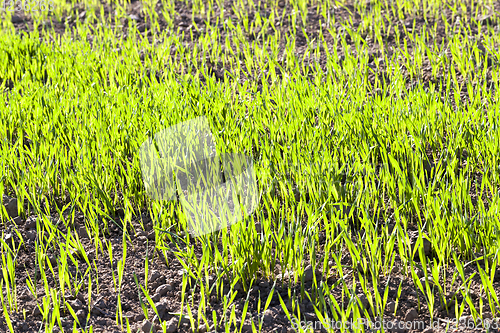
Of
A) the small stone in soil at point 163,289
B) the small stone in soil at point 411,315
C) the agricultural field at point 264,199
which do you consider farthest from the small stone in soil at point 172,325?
the small stone in soil at point 411,315

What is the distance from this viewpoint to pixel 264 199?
6.19ft

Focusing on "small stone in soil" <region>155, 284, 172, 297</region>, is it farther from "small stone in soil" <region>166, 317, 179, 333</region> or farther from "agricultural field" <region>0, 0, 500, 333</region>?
"small stone in soil" <region>166, 317, 179, 333</region>

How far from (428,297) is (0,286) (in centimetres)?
134

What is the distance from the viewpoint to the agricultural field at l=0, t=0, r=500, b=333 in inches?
62.1

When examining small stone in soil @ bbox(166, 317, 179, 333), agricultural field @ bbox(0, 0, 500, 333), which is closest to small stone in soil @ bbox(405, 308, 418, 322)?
agricultural field @ bbox(0, 0, 500, 333)

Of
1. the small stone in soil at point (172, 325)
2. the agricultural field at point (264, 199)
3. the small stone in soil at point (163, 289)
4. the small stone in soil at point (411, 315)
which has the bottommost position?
the small stone in soil at point (172, 325)

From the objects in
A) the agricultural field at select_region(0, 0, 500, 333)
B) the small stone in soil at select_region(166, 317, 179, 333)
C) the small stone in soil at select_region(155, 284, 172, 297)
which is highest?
the agricultural field at select_region(0, 0, 500, 333)

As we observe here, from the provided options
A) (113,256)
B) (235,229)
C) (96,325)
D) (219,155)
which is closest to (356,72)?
(219,155)

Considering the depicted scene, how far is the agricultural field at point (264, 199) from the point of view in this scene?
1.58m

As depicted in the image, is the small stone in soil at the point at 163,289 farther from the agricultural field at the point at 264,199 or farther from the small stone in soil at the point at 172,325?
the small stone in soil at the point at 172,325

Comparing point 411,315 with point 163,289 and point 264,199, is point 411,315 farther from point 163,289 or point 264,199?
point 163,289

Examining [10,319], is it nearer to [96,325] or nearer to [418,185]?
[96,325]

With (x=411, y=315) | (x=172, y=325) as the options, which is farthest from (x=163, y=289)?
(x=411, y=315)

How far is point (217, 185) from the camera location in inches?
85.3
